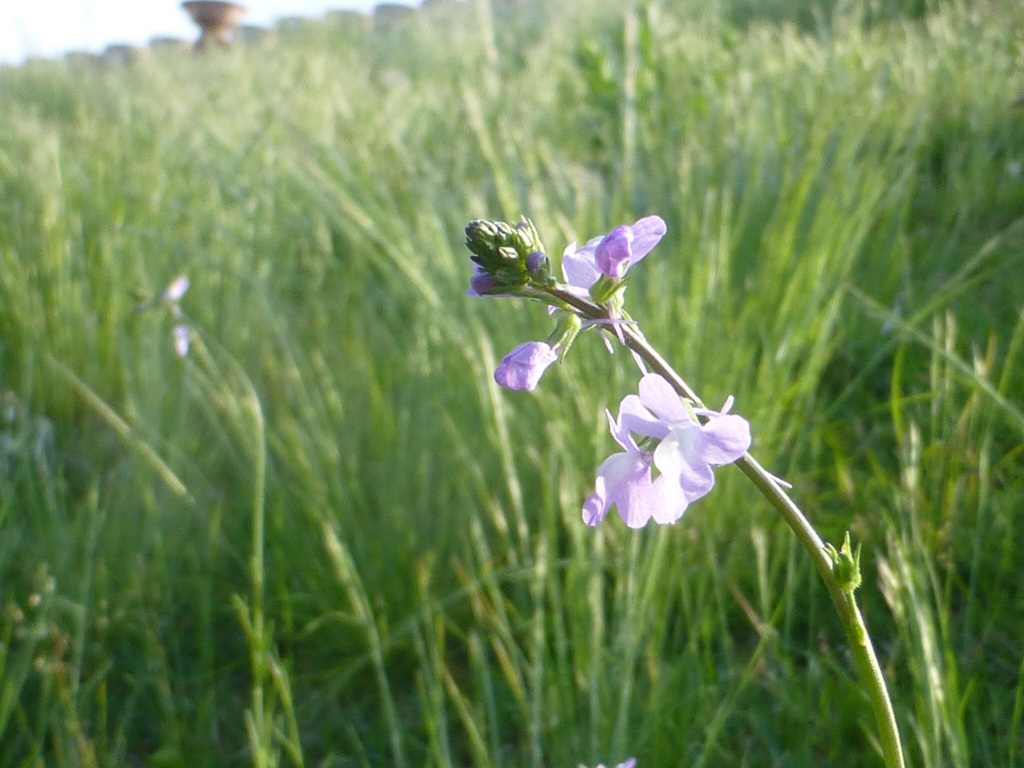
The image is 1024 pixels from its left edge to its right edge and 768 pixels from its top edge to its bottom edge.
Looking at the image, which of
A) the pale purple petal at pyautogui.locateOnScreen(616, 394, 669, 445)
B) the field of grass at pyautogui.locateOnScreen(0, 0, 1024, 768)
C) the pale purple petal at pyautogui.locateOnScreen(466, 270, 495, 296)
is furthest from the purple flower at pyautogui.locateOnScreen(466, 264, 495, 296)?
the field of grass at pyautogui.locateOnScreen(0, 0, 1024, 768)

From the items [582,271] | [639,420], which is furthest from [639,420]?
[582,271]

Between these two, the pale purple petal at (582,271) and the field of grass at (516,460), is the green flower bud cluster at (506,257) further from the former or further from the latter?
the field of grass at (516,460)

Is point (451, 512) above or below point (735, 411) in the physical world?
below

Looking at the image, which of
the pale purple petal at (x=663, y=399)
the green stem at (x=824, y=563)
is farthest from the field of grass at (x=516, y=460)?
the pale purple petal at (x=663, y=399)

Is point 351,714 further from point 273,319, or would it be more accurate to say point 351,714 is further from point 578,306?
point 578,306


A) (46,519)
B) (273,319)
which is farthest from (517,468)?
(46,519)

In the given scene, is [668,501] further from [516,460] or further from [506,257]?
[516,460]

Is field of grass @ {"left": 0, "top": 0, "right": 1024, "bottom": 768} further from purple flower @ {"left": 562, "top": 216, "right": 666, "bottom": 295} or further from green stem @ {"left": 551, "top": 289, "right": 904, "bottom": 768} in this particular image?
purple flower @ {"left": 562, "top": 216, "right": 666, "bottom": 295}
